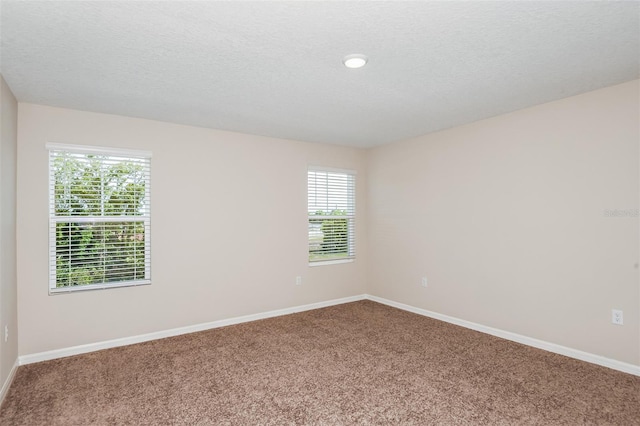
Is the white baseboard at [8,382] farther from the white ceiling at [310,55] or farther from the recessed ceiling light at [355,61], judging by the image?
the recessed ceiling light at [355,61]

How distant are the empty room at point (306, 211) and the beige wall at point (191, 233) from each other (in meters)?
0.02

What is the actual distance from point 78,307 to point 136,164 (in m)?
1.55

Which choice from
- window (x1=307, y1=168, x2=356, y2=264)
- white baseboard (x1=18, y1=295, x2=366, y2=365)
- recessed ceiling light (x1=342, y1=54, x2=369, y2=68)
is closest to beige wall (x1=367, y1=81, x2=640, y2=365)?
window (x1=307, y1=168, x2=356, y2=264)

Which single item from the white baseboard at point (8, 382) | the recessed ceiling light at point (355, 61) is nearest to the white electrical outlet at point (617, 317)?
the recessed ceiling light at point (355, 61)

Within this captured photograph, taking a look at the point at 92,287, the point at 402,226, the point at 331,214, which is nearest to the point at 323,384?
the point at 92,287

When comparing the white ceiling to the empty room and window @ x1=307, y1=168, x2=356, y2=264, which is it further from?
window @ x1=307, y1=168, x2=356, y2=264

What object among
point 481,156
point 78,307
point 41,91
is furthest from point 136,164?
point 481,156

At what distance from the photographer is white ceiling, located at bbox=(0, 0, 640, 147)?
1.92m

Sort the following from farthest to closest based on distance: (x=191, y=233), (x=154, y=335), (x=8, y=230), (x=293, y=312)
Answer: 1. (x=293, y=312)
2. (x=191, y=233)
3. (x=154, y=335)
4. (x=8, y=230)

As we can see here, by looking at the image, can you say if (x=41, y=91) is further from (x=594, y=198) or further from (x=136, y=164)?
(x=594, y=198)

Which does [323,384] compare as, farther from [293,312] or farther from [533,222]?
[533,222]

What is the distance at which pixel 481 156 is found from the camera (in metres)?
4.07

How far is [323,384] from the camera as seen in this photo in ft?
9.16

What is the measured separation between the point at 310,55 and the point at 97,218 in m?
2.73
